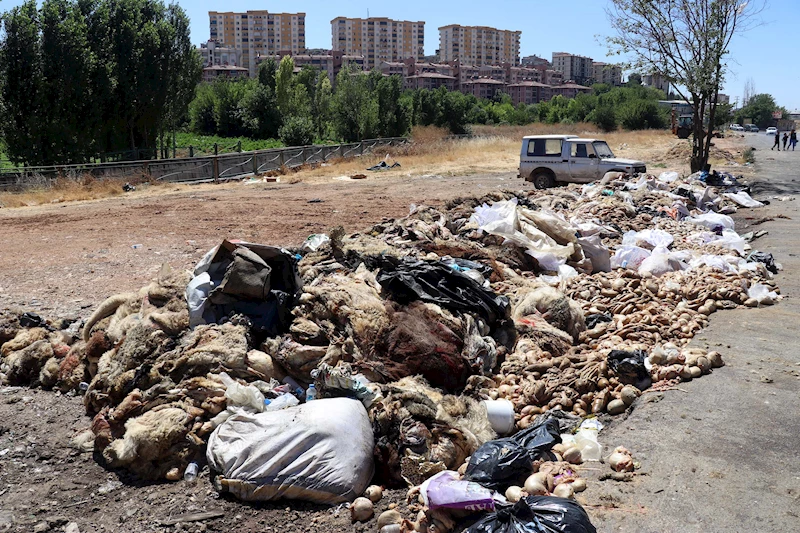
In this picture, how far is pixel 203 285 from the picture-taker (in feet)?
19.2

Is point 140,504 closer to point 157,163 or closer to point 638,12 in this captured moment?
point 157,163

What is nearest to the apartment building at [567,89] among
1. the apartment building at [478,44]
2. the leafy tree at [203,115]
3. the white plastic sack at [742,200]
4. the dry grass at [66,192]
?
the apartment building at [478,44]

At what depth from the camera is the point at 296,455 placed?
4223 millimetres

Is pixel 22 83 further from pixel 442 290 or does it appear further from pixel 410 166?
pixel 442 290

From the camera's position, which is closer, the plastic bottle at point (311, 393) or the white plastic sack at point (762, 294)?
the plastic bottle at point (311, 393)

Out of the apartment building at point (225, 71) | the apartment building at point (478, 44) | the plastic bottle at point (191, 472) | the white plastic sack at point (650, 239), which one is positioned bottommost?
the plastic bottle at point (191, 472)

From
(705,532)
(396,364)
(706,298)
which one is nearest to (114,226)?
(396,364)

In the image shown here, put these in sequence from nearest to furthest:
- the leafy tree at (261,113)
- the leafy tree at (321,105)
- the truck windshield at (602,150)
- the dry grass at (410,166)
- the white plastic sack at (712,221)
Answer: the white plastic sack at (712,221) < the truck windshield at (602,150) < the dry grass at (410,166) < the leafy tree at (321,105) < the leafy tree at (261,113)

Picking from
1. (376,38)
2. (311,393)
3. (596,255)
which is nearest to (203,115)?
(596,255)

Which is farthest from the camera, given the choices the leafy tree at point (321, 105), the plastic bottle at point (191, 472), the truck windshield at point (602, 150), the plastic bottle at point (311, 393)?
the leafy tree at point (321, 105)

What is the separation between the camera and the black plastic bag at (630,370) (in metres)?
5.41

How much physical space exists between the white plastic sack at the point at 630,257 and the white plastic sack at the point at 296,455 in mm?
5743

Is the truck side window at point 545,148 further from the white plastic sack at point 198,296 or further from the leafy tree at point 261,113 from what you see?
the leafy tree at point 261,113

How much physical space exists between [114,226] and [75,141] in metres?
17.0
